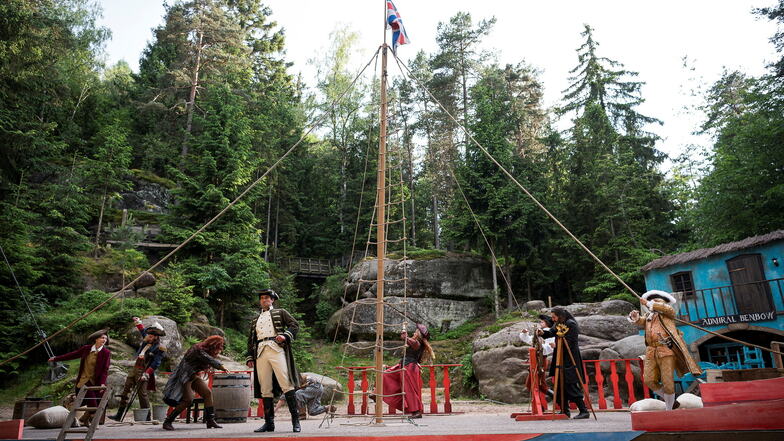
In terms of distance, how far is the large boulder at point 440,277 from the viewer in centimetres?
2641

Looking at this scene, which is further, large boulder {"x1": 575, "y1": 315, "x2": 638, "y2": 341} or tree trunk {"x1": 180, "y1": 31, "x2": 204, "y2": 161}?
tree trunk {"x1": 180, "y1": 31, "x2": 204, "y2": 161}

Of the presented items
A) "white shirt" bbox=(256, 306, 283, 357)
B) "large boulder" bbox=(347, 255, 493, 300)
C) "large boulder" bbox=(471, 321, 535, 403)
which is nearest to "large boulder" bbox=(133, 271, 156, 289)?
"large boulder" bbox=(347, 255, 493, 300)

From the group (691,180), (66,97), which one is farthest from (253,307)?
(691,180)

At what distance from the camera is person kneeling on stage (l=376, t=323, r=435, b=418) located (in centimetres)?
810

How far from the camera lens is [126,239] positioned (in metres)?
19.6

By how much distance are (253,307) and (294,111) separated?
706 inches

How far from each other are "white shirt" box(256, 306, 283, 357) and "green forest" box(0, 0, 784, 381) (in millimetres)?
7519

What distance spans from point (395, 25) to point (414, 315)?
20.1m

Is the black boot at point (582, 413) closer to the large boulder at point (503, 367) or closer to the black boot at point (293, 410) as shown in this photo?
the black boot at point (293, 410)

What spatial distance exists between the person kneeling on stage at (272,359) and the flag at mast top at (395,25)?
429 centimetres

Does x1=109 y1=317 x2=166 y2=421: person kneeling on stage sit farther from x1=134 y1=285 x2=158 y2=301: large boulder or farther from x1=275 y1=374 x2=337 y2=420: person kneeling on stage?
x1=134 y1=285 x2=158 y2=301: large boulder

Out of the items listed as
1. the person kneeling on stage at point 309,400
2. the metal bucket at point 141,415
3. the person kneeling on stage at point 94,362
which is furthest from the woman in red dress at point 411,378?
the person kneeling on stage at point 94,362

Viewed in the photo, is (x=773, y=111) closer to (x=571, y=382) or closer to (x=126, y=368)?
(x=571, y=382)

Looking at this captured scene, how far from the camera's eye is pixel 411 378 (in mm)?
8188
